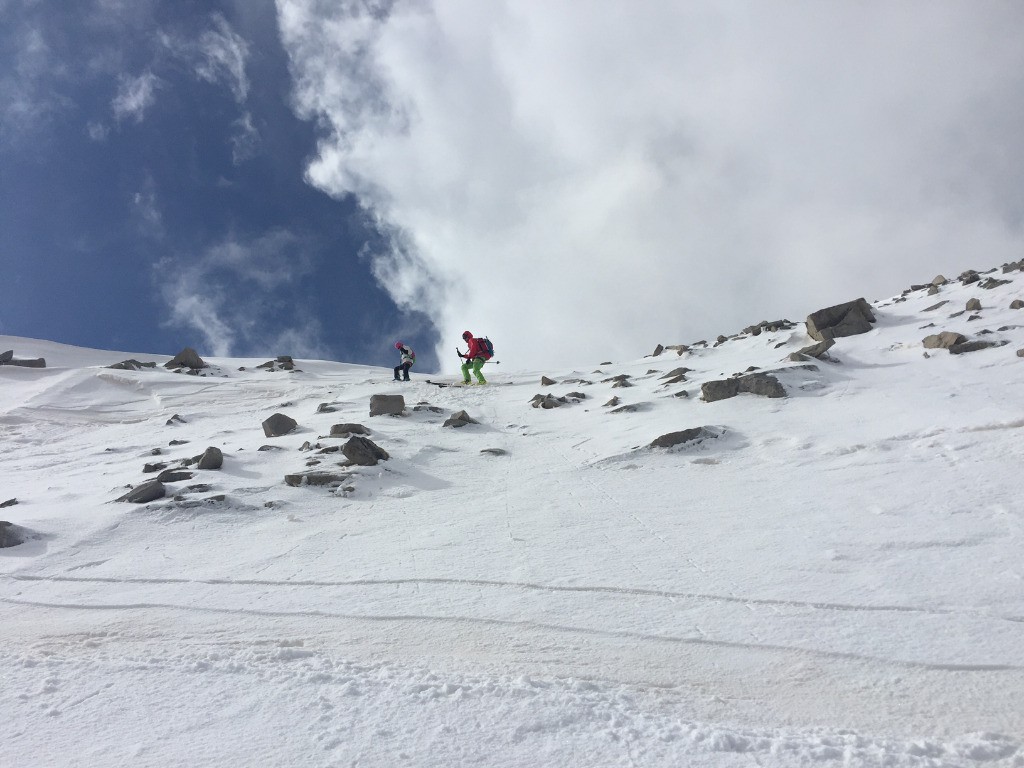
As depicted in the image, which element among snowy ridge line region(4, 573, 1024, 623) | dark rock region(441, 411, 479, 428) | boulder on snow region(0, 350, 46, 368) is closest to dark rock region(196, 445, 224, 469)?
snowy ridge line region(4, 573, 1024, 623)

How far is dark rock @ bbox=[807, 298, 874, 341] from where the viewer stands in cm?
→ 1759

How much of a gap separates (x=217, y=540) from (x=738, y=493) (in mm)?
6568

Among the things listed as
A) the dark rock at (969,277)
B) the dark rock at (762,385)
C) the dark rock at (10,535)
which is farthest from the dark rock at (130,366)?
the dark rock at (969,277)

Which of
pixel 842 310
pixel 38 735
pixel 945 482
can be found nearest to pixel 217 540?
pixel 38 735

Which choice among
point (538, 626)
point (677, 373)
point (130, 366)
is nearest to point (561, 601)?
point (538, 626)

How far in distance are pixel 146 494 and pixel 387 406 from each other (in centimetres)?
657

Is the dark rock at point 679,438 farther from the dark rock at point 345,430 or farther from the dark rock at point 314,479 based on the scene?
the dark rock at point 345,430

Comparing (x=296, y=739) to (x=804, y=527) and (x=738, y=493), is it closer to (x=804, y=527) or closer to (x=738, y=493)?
(x=804, y=527)

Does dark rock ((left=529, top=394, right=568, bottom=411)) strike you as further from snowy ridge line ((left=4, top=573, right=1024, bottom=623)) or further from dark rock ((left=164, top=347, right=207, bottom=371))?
dark rock ((left=164, top=347, right=207, bottom=371))

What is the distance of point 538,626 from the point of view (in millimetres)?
4629

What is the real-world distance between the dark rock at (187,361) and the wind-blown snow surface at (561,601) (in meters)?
13.7

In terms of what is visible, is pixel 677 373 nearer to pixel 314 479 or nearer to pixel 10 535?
pixel 314 479

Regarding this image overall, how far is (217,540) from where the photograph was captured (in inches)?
280

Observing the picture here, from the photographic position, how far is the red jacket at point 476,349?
21.5 metres
